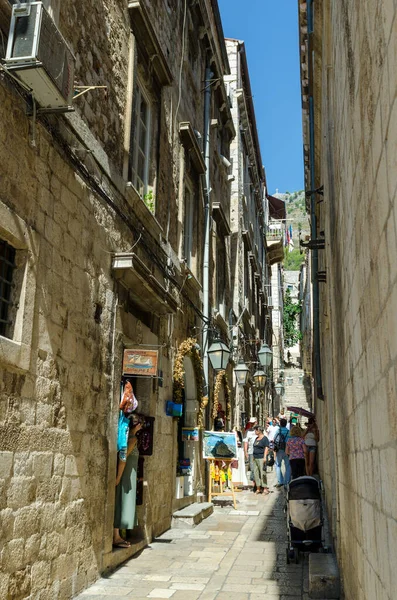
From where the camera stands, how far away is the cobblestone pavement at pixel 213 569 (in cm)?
575

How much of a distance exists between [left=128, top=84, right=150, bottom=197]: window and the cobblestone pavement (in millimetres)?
4780

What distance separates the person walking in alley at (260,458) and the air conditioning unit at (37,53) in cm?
1039

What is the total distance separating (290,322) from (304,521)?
175ft

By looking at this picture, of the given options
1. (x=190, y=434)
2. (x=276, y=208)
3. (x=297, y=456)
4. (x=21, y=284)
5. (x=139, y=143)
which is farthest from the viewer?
(x=276, y=208)

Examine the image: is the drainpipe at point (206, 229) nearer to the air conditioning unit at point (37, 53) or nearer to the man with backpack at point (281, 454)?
the man with backpack at point (281, 454)

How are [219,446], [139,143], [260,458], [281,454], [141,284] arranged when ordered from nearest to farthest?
[141,284], [139,143], [219,446], [260,458], [281,454]

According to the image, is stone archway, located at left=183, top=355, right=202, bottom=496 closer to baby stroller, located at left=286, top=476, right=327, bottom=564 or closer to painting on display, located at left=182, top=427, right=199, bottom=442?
painting on display, located at left=182, top=427, right=199, bottom=442

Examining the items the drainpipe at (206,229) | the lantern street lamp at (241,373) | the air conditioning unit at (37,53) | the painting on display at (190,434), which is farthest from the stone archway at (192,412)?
the air conditioning unit at (37,53)

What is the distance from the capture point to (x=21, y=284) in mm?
4730

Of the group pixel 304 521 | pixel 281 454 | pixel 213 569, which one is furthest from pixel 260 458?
pixel 213 569

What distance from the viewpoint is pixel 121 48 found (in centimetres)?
764

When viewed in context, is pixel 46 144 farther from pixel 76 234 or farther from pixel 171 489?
pixel 171 489

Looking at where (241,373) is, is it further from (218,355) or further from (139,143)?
(139,143)

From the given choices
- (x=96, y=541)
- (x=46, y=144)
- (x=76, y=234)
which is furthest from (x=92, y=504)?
(x=46, y=144)
